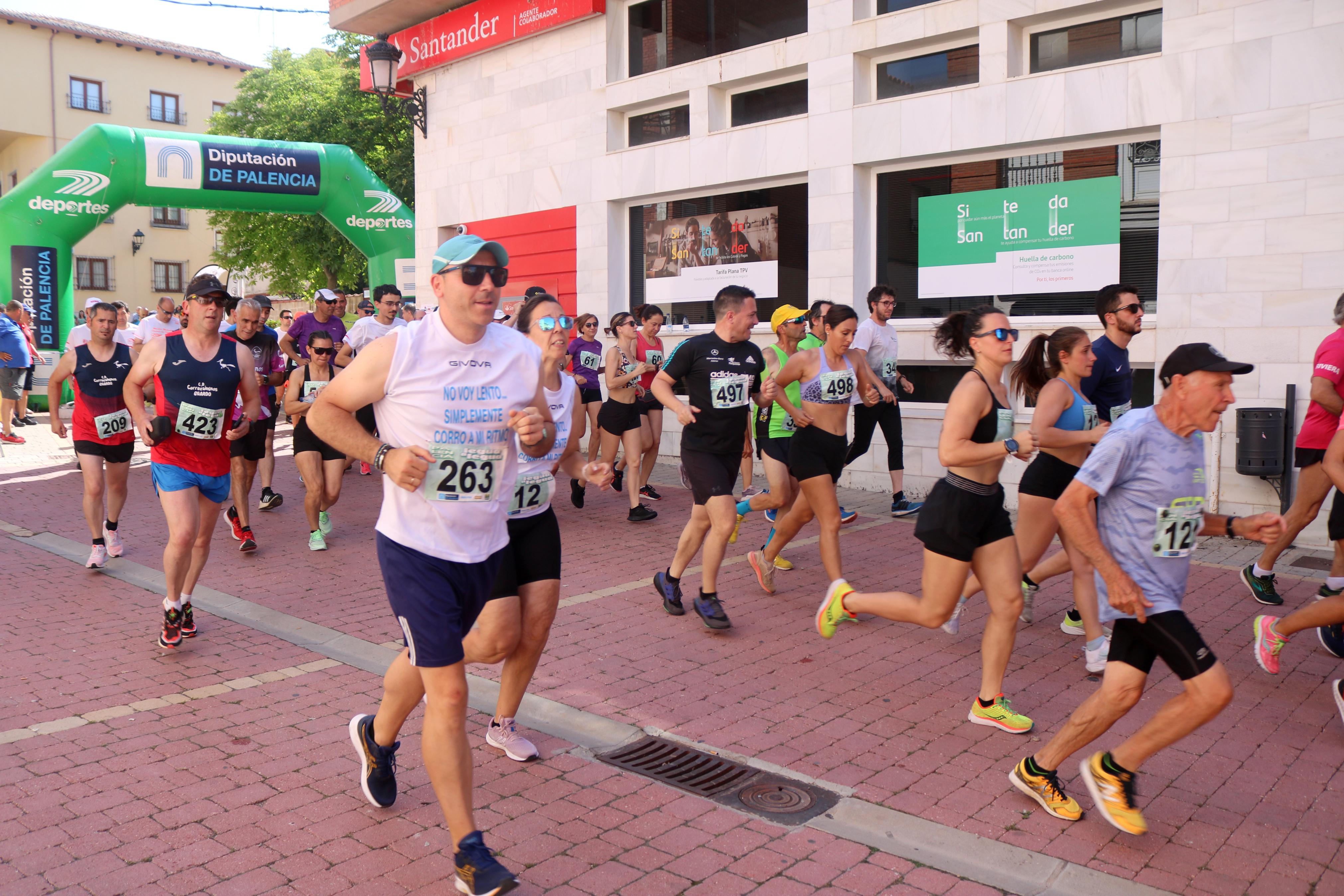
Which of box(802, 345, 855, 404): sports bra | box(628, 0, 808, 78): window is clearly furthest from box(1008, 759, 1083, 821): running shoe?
box(628, 0, 808, 78): window

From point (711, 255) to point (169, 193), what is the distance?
10034 millimetres

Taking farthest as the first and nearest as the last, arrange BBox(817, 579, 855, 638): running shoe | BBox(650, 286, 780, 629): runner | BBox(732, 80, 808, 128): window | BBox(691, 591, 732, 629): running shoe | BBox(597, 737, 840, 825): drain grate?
BBox(732, 80, 808, 128): window < BBox(650, 286, 780, 629): runner < BBox(691, 591, 732, 629): running shoe < BBox(817, 579, 855, 638): running shoe < BBox(597, 737, 840, 825): drain grate

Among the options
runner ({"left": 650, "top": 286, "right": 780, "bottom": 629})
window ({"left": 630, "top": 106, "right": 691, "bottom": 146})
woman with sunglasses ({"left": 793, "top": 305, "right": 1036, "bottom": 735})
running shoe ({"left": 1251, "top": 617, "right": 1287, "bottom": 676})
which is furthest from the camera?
window ({"left": 630, "top": 106, "right": 691, "bottom": 146})

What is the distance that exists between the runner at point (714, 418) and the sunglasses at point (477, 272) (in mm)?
2899

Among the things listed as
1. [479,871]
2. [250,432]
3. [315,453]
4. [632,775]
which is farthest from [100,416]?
[479,871]

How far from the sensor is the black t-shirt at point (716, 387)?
6.44m

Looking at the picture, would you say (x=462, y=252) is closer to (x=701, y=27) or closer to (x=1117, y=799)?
(x=1117, y=799)

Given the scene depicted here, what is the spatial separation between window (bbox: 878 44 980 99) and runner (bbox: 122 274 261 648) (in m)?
7.55

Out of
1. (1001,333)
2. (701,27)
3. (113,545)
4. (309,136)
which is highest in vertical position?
(309,136)

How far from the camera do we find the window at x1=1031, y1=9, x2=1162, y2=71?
934 cm

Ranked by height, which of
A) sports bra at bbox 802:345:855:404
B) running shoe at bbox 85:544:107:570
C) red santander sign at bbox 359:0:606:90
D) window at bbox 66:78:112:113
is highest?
window at bbox 66:78:112:113

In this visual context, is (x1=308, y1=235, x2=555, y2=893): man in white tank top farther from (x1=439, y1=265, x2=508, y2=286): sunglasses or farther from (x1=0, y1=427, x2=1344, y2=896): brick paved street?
(x1=0, y1=427, x2=1344, y2=896): brick paved street

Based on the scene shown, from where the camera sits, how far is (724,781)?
4.20 m

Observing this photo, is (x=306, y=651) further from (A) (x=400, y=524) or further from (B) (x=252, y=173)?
(B) (x=252, y=173)
